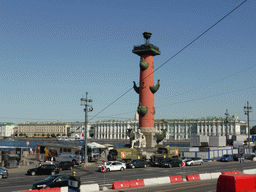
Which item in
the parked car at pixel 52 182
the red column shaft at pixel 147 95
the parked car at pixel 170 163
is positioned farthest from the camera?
the red column shaft at pixel 147 95

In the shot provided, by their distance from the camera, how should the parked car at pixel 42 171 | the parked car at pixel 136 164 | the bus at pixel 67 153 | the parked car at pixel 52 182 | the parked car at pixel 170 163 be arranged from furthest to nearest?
1. the bus at pixel 67 153
2. the parked car at pixel 170 163
3. the parked car at pixel 136 164
4. the parked car at pixel 42 171
5. the parked car at pixel 52 182

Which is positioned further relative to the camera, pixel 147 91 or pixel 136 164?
pixel 147 91

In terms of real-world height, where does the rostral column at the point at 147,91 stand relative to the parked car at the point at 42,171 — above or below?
above

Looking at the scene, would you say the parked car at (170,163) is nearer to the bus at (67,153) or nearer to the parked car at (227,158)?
the parked car at (227,158)

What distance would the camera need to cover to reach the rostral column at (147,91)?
194 feet

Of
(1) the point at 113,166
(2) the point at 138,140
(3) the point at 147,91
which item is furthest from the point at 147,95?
(1) the point at 113,166

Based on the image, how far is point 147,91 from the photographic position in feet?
198

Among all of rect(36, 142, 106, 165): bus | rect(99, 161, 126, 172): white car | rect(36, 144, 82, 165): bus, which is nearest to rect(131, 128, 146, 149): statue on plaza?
rect(36, 142, 106, 165): bus

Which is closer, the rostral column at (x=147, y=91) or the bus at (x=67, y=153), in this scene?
the bus at (x=67, y=153)

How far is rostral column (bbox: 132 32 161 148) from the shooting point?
59219mm

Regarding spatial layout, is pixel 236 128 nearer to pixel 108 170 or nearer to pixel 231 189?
pixel 108 170

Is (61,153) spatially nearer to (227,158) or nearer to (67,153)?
(67,153)

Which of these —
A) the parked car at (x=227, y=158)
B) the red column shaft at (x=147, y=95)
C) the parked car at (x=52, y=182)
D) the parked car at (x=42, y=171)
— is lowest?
the parked car at (x=227, y=158)

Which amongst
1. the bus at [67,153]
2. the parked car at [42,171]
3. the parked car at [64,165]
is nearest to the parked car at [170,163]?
the parked car at [64,165]
